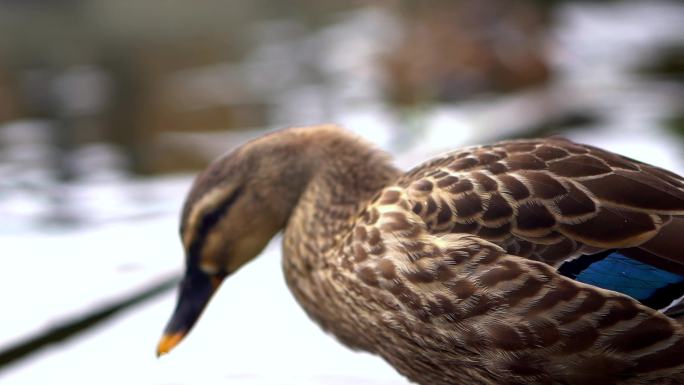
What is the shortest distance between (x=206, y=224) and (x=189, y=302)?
26 cm

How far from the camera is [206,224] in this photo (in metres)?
3.18

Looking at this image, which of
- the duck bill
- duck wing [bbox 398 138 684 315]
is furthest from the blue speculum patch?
the duck bill

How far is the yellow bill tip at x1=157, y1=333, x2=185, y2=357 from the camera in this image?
10.6ft

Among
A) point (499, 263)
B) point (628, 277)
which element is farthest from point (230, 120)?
point (628, 277)

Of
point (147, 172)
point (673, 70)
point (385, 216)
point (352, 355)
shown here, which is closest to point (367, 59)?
point (673, 70)

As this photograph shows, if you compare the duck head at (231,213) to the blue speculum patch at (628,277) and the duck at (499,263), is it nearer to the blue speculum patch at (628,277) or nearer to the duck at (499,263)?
the duck at (499,263)

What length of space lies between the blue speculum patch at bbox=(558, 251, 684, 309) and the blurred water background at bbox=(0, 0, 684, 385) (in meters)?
1.05

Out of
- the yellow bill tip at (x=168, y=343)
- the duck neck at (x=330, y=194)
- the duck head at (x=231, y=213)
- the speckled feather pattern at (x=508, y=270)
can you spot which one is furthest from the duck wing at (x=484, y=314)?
the yellow bill tip at (x=168, y=343)

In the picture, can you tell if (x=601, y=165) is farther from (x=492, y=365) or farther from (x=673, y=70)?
(x=673, y=70)

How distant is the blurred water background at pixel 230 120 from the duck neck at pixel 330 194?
19.5 inches

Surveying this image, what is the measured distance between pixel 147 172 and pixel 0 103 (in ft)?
8.37

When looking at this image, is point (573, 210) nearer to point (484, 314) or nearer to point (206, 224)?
point (484, 314)

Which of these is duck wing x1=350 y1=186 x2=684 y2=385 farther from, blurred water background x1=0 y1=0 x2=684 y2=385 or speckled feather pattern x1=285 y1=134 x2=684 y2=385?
→ blurred water background x1=0 y1=0 x2=684 y2=385

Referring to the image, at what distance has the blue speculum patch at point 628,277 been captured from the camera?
7.90ft
